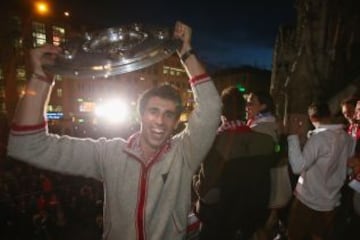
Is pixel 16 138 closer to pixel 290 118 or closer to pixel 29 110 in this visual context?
pixel 29 110

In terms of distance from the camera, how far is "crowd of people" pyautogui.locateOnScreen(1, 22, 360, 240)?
7.12 ft

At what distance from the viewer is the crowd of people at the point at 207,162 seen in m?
2.17

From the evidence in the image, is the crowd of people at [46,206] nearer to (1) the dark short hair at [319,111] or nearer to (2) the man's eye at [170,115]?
(1) the dark short hair at [319,111]

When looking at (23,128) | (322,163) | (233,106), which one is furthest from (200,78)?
(322,163)

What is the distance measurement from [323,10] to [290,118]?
7.86 meters

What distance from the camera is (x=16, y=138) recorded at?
2.03 metres

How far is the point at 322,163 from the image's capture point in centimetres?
426

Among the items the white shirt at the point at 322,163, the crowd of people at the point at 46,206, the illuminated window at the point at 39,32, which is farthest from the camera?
the illuminated window at the point at 39,32

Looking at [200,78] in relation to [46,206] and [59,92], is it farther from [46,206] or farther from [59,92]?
[59,92]

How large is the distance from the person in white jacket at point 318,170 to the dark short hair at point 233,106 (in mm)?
899

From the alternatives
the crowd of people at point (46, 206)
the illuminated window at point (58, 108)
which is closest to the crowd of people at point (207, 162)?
the crowd of people at point (46, 206)

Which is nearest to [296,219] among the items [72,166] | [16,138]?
[72,166]

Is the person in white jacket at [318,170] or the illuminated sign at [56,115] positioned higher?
the person in white jacket at [318,170]

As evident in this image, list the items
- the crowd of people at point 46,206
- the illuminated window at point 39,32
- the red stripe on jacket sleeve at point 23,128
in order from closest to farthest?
the red stripe on jacket sleeve at point 23,128 < the crowd of people at point 46,206 < the illuminated window at point 39,32
